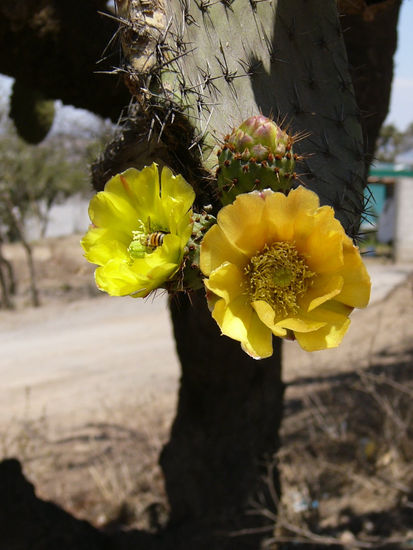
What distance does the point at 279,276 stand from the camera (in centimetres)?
82

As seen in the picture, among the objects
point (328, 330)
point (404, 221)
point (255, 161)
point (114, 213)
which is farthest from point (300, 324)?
point (404, 221)

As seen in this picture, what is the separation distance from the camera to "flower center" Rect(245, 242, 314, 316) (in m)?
0.80

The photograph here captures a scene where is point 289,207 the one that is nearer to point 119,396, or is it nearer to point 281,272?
point 281,272

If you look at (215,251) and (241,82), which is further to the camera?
(241,82)

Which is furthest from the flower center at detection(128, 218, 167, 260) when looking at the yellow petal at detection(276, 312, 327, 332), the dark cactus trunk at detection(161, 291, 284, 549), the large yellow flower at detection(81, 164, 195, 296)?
the dark cactus trunk at detection(161, 291, 284, 549)

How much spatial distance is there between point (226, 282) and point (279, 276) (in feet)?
0.29

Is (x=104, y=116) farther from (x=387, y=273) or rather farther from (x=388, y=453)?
(x=387, y=273)

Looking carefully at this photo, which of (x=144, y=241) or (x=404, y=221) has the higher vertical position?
(x=144, y=241)

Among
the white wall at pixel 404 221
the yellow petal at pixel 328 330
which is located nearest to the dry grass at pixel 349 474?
the yellow petal at pixel 328 330

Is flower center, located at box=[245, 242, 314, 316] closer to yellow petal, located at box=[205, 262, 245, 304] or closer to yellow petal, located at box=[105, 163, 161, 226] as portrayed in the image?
yellow petal, located at box=[205, 262, 245, 304]

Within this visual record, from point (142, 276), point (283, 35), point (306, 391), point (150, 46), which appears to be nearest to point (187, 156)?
point (150, 46)

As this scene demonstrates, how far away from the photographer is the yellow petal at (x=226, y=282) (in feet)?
2.47

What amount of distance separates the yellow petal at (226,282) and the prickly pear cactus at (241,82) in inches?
8.2

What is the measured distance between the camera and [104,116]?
332 cm
